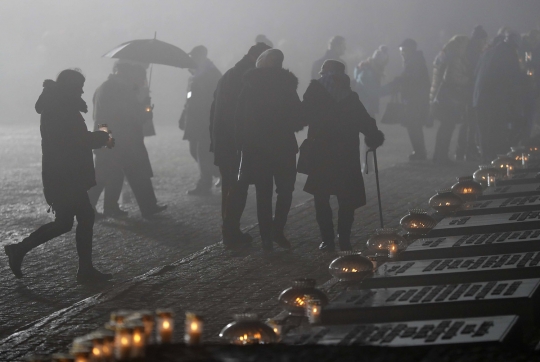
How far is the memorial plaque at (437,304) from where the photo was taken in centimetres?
537

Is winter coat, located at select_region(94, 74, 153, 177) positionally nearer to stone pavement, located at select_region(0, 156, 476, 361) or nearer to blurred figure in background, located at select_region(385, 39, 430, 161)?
stone pavement, located at select_region(0, 156, 476, 361)

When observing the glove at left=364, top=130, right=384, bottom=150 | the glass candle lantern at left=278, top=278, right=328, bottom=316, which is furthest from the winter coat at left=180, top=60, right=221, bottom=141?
the glass candle lantern at left=278, top=278, right=328, bottom=316

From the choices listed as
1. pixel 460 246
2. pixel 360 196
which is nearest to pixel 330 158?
pixel 360 196

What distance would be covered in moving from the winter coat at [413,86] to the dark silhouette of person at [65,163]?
9.30 m

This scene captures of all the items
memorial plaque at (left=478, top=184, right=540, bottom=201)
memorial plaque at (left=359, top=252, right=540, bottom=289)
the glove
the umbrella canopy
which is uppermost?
the umbrella canopy

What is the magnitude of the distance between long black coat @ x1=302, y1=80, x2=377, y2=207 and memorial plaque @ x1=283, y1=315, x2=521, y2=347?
406cm

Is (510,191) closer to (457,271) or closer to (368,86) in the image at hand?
(457,271)

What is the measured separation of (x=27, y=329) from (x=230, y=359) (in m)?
3.76

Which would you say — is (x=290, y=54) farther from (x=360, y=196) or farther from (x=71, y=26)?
(x=360, y=196)

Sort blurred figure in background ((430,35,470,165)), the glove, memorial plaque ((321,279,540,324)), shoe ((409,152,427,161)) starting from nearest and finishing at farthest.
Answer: memorial plaque ((321,279,540,324)) < the glove < blurred figure in background ((430,35,470,165)) < shoe ((409,152,427,161))

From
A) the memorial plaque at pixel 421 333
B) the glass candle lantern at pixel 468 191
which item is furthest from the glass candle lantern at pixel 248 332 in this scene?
the glass candle lantern at pixel 468 191

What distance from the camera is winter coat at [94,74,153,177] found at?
12234 millimetres

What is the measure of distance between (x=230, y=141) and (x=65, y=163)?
1910 millimetres

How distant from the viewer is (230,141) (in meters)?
10.1
